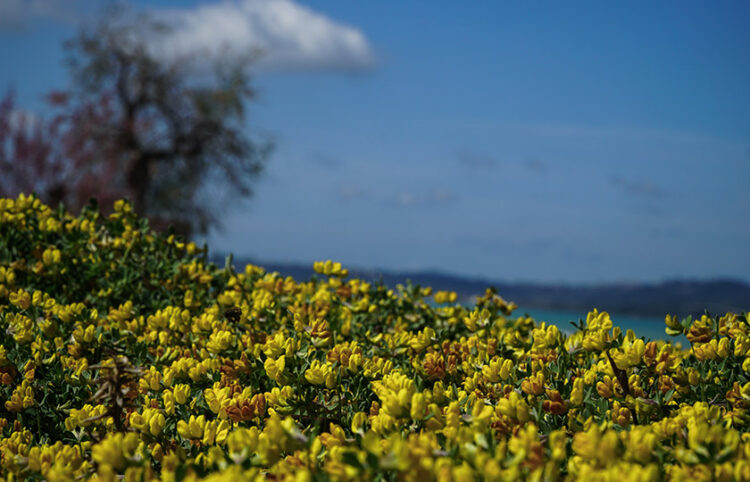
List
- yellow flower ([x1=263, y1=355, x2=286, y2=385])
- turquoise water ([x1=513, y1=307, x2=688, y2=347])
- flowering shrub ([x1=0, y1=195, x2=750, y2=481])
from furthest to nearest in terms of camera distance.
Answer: turquoise water ([x1=513, y1=307, x2=688, y2=347])
yellow flower ([x1=263, y1=355, x2=286, y2=385])
flowering shrub ([x1=0, y1=195, x2=750, y2=481])

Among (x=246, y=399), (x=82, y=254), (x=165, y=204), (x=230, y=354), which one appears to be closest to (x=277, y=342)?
(x=246, y=399)

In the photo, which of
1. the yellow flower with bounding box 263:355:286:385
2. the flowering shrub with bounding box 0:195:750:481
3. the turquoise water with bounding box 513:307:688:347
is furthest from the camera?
the turquoise water with bounding box 513:307:688:347

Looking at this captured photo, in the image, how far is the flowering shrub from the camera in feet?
5.82

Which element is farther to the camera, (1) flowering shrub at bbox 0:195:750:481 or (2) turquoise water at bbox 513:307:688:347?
(2) turquoise water at bbox 513:307:688:347

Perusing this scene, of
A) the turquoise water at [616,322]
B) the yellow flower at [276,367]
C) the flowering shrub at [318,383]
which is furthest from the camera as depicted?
the turquoise water at [616,322]

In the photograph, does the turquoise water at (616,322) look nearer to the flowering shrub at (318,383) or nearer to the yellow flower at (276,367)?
the flowering shrub at (318,383)

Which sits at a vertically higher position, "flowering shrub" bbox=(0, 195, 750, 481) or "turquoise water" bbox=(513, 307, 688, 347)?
"turquoise water" bbox=(513, 307, 688, 347)

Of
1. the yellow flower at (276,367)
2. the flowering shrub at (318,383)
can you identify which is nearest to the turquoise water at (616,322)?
the flowering shrub at (318,383)

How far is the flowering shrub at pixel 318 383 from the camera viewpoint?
1774 millimetres

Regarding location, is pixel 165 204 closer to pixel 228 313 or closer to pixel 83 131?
pixel 83 131

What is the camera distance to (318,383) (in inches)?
95.4

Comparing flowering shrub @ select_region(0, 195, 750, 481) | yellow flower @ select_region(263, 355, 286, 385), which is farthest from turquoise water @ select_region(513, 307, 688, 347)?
yellow flower @ select_region(263, 355, 286, 385)

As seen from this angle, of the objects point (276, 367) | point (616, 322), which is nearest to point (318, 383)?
point (276, 367)

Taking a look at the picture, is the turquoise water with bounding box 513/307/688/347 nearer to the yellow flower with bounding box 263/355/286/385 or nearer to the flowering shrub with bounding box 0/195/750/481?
the flowering shrub with bounding box 0/195/750/481
